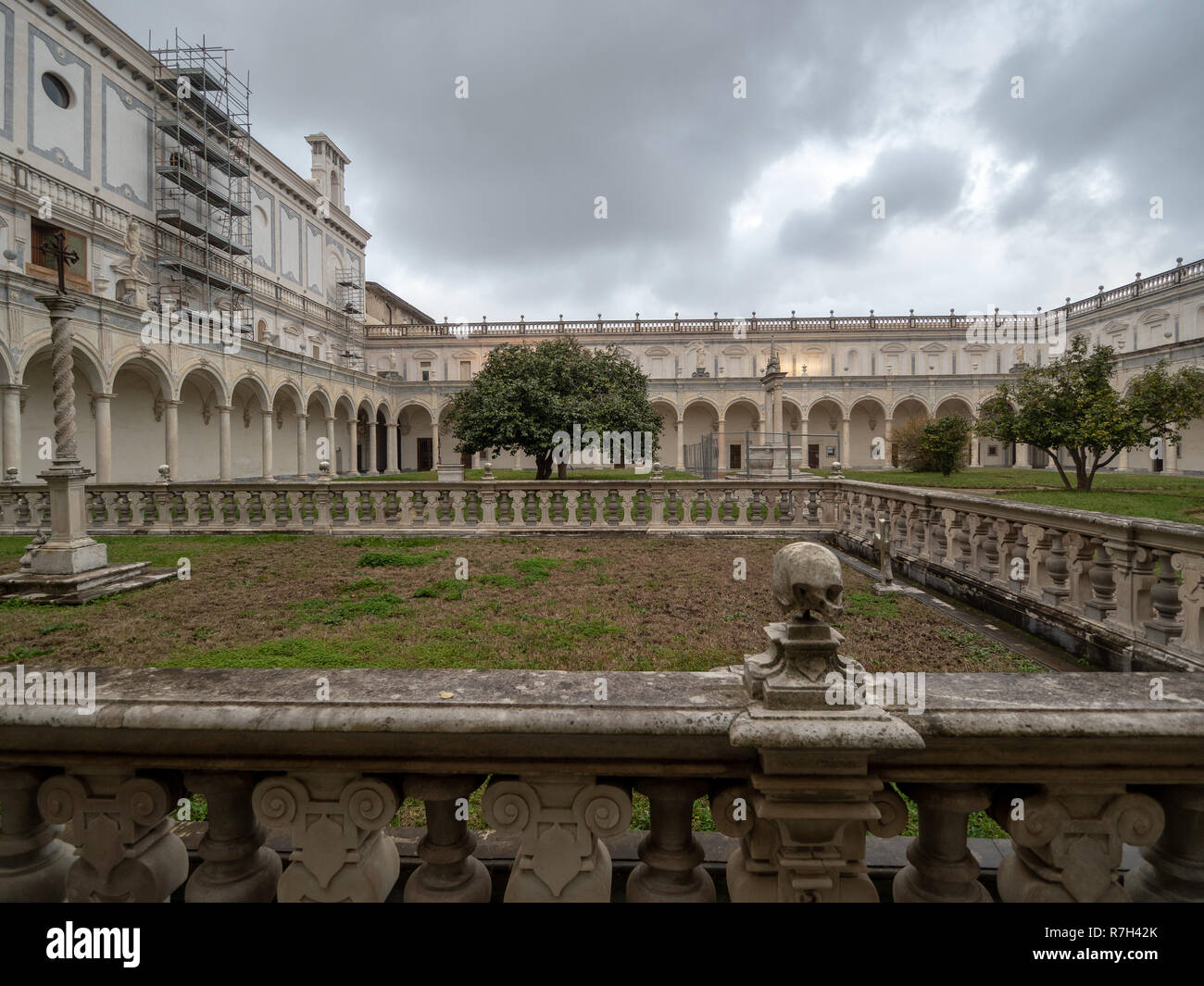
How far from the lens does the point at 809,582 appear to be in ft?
4.27

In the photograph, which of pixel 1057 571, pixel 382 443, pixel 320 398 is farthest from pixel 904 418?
pixel 1057 571

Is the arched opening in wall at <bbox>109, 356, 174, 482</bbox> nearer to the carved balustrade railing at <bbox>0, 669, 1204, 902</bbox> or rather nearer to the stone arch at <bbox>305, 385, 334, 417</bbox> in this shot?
the stone arch at <bbox>305, 385, 334, 417</bbox>

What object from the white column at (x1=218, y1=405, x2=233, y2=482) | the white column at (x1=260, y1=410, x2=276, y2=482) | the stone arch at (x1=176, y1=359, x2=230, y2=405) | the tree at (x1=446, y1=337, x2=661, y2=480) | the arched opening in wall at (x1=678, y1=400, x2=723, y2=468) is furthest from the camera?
the arched opening in wall at (x1=678, y1=400, x2=723, y2=468)

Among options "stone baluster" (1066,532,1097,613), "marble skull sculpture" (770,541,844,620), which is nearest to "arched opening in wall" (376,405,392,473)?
"stone baluster" (1066,532,1097,613)

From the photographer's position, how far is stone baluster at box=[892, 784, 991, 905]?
145 cm

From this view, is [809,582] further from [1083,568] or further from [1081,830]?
[1083,568]

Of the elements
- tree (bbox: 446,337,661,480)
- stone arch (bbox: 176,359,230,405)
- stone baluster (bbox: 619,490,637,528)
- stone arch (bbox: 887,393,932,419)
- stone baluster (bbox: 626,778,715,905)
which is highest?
stone arch (bbox: 887,393,932,419)

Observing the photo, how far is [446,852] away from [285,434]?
3650 cm

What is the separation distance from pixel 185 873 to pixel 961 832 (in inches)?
79.9

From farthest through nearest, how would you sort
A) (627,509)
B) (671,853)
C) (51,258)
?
(51,258) < (627,509) < (671,853)

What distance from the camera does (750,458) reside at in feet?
57.5

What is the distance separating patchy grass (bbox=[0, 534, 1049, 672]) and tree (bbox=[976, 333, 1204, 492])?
13347 millimetres
